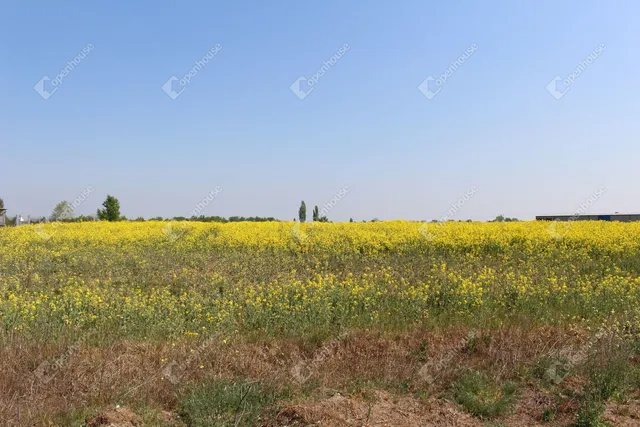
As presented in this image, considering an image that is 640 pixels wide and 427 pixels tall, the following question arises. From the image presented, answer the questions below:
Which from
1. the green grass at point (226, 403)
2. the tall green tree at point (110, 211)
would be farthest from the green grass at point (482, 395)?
the tall green tree at point (110, 211)

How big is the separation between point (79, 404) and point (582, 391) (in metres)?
5.33

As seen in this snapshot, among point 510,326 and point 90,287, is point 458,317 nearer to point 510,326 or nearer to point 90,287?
point 510,326

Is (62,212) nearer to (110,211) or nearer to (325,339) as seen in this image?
(110,211)

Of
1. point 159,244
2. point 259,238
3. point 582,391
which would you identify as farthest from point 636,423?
point 159,244

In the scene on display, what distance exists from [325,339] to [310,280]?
420 centimetres

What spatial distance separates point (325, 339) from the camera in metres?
6.30

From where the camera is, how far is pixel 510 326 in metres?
6.79

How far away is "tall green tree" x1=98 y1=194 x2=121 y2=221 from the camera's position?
37188 mm

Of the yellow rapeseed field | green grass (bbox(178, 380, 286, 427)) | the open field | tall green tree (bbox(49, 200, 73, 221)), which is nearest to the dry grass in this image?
the open field

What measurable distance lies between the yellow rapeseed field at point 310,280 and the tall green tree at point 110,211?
1994 cm

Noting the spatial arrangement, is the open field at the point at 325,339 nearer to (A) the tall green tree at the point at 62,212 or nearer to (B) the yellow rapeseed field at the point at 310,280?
(B) the yellow rapeseed field at the point at 310,280

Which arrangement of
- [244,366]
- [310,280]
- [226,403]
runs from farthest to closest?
[310,280] → [244,366] → [226,403]

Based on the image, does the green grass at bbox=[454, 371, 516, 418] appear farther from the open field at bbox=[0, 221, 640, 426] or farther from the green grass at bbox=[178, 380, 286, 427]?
the green grass at bbox=[178, 380, 286, 427]

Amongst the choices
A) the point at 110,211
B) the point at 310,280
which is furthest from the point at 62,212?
the point at 310,280
